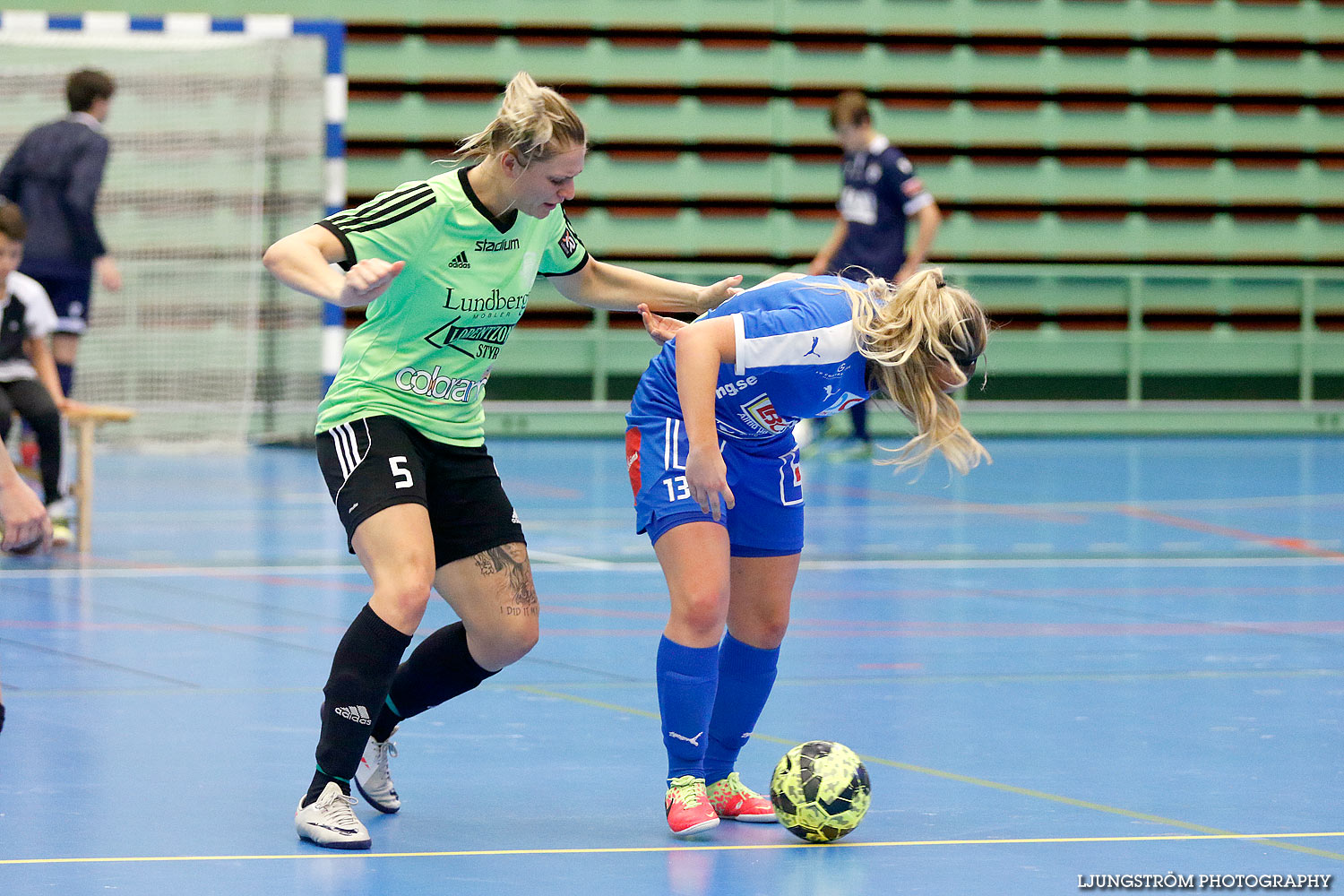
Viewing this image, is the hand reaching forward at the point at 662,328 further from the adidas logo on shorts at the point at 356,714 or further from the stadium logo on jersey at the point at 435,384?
the adidas logo on shorts at the point at 356,714

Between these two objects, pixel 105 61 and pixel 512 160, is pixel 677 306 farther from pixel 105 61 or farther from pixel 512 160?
pixel 105 61

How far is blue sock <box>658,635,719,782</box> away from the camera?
147 inches

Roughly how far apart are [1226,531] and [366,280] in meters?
6.58

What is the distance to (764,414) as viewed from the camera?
3.79 metres

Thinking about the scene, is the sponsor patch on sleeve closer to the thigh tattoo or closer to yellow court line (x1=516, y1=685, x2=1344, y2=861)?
the thigh tattoo

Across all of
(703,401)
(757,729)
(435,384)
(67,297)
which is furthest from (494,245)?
(67,297)

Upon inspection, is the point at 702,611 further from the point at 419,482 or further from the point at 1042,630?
the point at 1042,630

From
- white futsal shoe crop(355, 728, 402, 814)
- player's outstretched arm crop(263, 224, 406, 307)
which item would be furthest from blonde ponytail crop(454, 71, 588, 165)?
white futsal shoe crop(355, 728, 402, 814)

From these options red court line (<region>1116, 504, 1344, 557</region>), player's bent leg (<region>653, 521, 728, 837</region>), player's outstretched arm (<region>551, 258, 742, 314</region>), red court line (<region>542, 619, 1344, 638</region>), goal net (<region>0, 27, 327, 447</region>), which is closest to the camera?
player's bent leg (<region>653, 521, 728, 837</region>)

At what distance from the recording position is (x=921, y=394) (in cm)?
365

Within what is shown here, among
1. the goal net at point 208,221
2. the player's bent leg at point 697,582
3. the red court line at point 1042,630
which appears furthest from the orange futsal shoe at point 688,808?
the goal net at point 208,221

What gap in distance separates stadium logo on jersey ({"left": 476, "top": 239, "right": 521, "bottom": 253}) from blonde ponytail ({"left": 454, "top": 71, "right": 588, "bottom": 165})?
0.62 feet

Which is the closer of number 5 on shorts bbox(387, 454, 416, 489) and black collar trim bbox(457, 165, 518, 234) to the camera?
number 5 on shorts bbox(387, 454, 416, 489)

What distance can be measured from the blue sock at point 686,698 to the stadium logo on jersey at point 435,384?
67 centimetres
